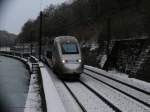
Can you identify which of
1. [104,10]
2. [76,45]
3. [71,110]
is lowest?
[71,110]

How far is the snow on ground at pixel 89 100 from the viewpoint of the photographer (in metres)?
11.5

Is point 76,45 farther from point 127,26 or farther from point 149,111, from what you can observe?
point 127,26

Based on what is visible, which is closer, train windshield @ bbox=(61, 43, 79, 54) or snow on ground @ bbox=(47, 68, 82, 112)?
snow on ground @ bbox=(47, 68, 82, 112)

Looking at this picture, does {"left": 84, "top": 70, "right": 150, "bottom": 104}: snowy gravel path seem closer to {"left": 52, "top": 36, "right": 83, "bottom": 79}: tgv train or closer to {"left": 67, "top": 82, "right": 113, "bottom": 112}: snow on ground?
{"left": 67, "top": 82, "right": 113, "bottom": 112}: snow on ground

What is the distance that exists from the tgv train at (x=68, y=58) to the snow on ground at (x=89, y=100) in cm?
203

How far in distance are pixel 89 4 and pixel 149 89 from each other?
5107cm

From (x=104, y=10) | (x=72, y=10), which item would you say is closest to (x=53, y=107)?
(x=104, y=10)

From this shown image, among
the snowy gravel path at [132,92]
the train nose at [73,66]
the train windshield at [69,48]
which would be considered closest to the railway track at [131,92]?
the snowy gravel path at [132,92]

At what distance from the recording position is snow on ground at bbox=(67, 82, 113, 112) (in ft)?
37.9

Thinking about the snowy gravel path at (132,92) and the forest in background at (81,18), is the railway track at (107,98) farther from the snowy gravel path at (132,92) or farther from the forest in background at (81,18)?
the forest in background at (81,18)

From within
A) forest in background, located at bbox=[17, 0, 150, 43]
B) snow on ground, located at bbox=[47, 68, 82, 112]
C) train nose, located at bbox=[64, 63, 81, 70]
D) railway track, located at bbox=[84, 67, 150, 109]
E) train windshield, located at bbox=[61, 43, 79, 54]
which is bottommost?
snow on ground, located at bbox=[47, 68, 82, 112]

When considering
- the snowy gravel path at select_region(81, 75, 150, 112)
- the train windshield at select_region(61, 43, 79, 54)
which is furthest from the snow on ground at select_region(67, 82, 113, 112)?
the train windshield at select_region(61, 43, 79, 54)

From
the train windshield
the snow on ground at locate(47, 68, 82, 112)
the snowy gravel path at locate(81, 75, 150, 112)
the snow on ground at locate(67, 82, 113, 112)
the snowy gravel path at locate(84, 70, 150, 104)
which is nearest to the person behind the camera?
the snowy gravel path at locate(81, 75, 150, 112)

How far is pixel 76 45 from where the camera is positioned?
2166 centimetres
